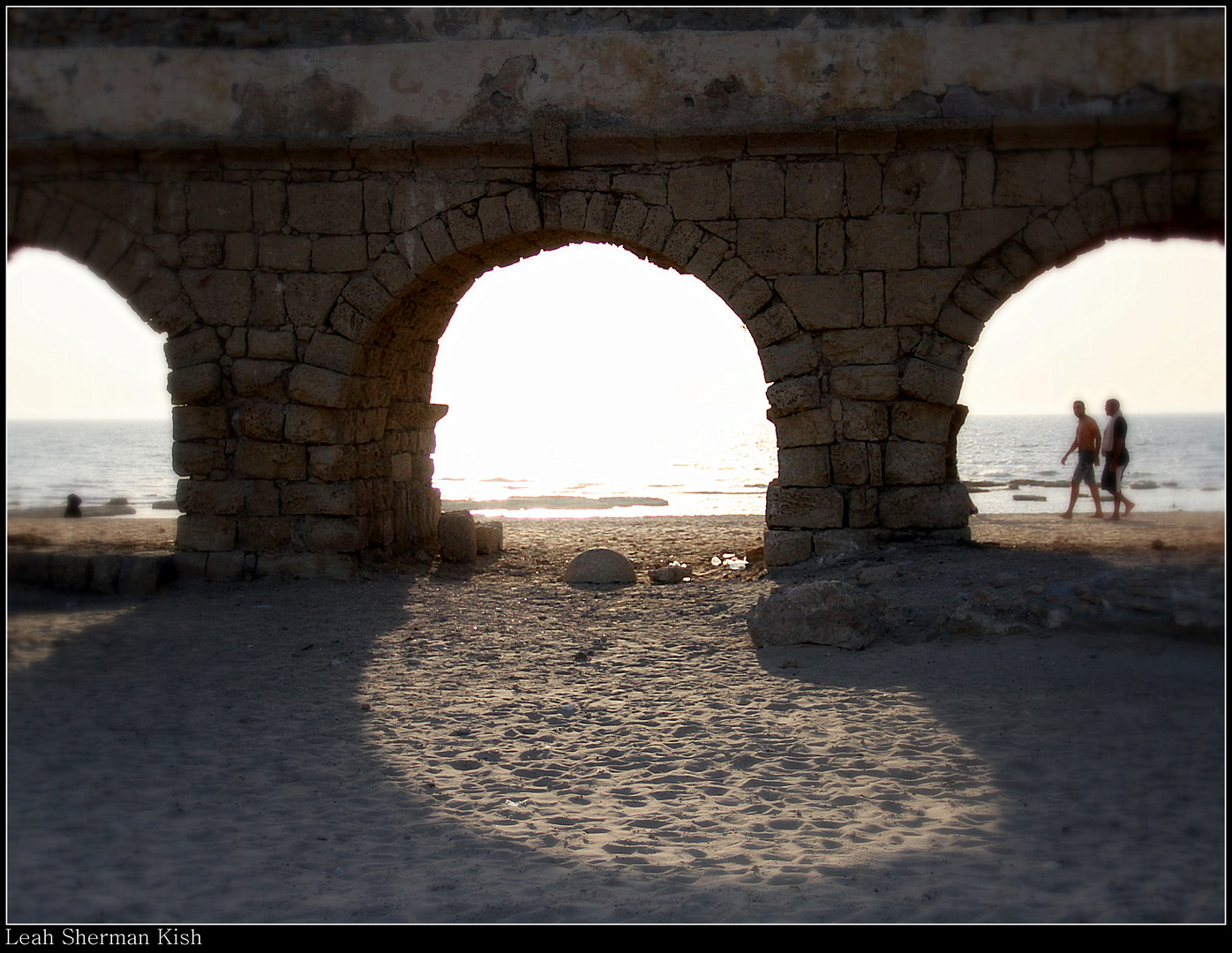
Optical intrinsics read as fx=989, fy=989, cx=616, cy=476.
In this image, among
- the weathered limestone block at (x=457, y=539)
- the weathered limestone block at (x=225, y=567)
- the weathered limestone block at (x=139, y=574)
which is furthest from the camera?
the weathered limestone block at (x=457, y=539)

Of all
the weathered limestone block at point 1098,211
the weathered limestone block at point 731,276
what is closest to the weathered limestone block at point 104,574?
the weathered limestone block at point 731,276

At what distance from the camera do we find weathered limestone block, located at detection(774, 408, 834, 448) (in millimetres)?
7703

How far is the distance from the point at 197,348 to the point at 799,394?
16.1 ft

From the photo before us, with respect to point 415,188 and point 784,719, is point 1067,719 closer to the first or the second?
point 784,719

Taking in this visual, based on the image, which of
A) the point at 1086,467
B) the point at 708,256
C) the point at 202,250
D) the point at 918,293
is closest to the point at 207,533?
the point at 202,250

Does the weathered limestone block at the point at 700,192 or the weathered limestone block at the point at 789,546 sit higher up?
the weathered limestone block at the point at 700,192

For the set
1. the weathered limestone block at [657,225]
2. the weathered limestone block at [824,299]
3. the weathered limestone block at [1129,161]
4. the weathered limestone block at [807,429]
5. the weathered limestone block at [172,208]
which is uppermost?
the weathered limestone block at [1129,161]

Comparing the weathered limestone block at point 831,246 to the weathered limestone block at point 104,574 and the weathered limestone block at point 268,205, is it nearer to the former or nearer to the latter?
the weathered limestone block at point 268,205

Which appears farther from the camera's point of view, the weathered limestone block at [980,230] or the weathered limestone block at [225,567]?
the weathered limestone block at [225,567]

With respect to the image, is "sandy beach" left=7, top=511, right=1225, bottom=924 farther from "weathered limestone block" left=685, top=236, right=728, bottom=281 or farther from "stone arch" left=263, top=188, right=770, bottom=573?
"weathered limestone block" left=685, top=236, right=728, bottom=281

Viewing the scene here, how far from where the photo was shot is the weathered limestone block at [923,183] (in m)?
7.52

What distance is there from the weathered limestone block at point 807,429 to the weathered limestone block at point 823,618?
190 cm

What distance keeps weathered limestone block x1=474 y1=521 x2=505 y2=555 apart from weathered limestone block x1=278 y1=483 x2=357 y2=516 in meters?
2.07

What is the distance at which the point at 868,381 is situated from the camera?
763 centimetres
